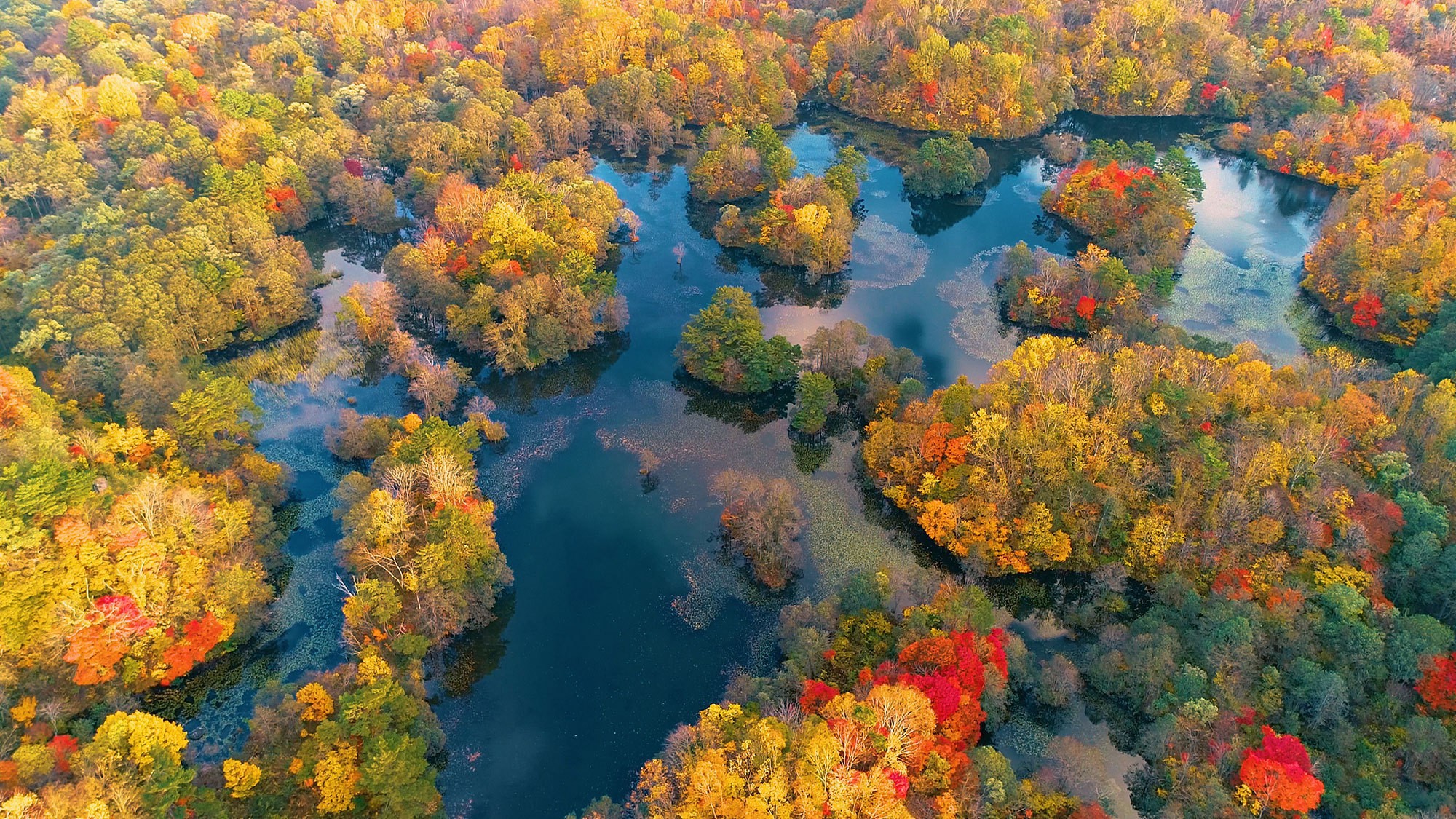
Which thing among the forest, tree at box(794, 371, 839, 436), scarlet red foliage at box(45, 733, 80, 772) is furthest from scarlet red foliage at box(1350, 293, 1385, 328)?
scarlet red foliage at box(45, 733, 80, 772)

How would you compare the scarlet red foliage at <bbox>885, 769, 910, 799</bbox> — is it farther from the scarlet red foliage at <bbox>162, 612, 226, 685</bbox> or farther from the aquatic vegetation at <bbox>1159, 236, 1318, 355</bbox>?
the aquatic vegetation at <bbox>1159, 236, 1318, 355</bbox>

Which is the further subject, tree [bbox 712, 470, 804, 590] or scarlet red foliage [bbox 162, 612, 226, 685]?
tree [bbox 712, 470, 804, 590]

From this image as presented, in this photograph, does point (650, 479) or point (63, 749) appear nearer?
point (63, 749)

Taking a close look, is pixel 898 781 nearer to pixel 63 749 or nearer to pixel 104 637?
pixel 63 749

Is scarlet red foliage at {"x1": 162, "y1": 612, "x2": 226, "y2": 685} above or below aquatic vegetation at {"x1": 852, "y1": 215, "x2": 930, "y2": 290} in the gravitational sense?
above

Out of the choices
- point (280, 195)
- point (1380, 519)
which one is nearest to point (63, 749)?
point (280, 195)

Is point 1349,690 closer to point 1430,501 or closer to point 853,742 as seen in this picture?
point 1430,501
